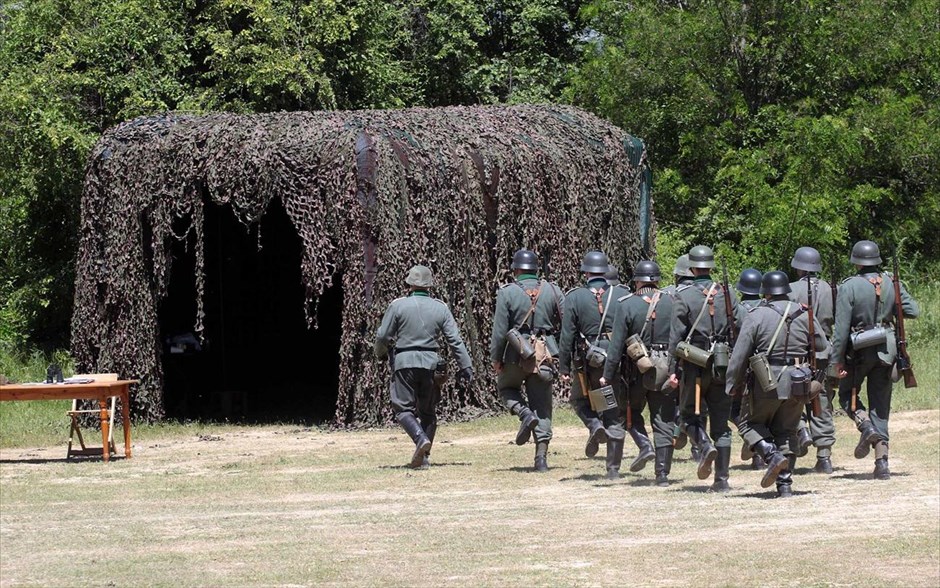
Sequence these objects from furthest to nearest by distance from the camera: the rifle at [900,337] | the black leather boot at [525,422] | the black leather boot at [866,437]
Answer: the black leather boot at [525,422] → the rifle at [900,337] → the black leather boot at [866,437]

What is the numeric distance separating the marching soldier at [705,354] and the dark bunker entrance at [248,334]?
7.54 m

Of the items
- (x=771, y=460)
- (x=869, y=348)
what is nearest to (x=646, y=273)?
(x=869, y=348)

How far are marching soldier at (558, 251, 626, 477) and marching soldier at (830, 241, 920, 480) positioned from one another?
6.49ft

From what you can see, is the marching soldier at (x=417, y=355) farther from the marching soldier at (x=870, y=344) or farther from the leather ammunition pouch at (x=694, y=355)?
the marching soldier at (x=870, y=344)

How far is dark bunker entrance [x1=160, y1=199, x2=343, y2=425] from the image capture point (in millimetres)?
20516

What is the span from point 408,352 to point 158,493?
2.56 m

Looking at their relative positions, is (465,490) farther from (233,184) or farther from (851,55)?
(851,55)

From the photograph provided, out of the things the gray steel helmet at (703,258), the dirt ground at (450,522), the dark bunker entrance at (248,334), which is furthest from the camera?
the dark bunker entrance at (248,334)

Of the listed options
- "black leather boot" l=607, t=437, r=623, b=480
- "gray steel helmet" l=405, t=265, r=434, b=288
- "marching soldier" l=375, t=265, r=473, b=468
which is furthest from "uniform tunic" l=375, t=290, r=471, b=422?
"black leather boot" l=607, t=437, r=623, b=480

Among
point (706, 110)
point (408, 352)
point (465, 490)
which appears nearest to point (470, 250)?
point (408, 352)

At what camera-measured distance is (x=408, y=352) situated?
46.0 feet

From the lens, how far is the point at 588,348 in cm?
1344

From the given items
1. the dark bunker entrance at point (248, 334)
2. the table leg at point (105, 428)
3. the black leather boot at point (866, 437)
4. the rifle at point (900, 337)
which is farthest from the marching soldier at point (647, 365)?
the dark bunker entrance at point (248, 334)

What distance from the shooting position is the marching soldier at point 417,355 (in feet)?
45.7
